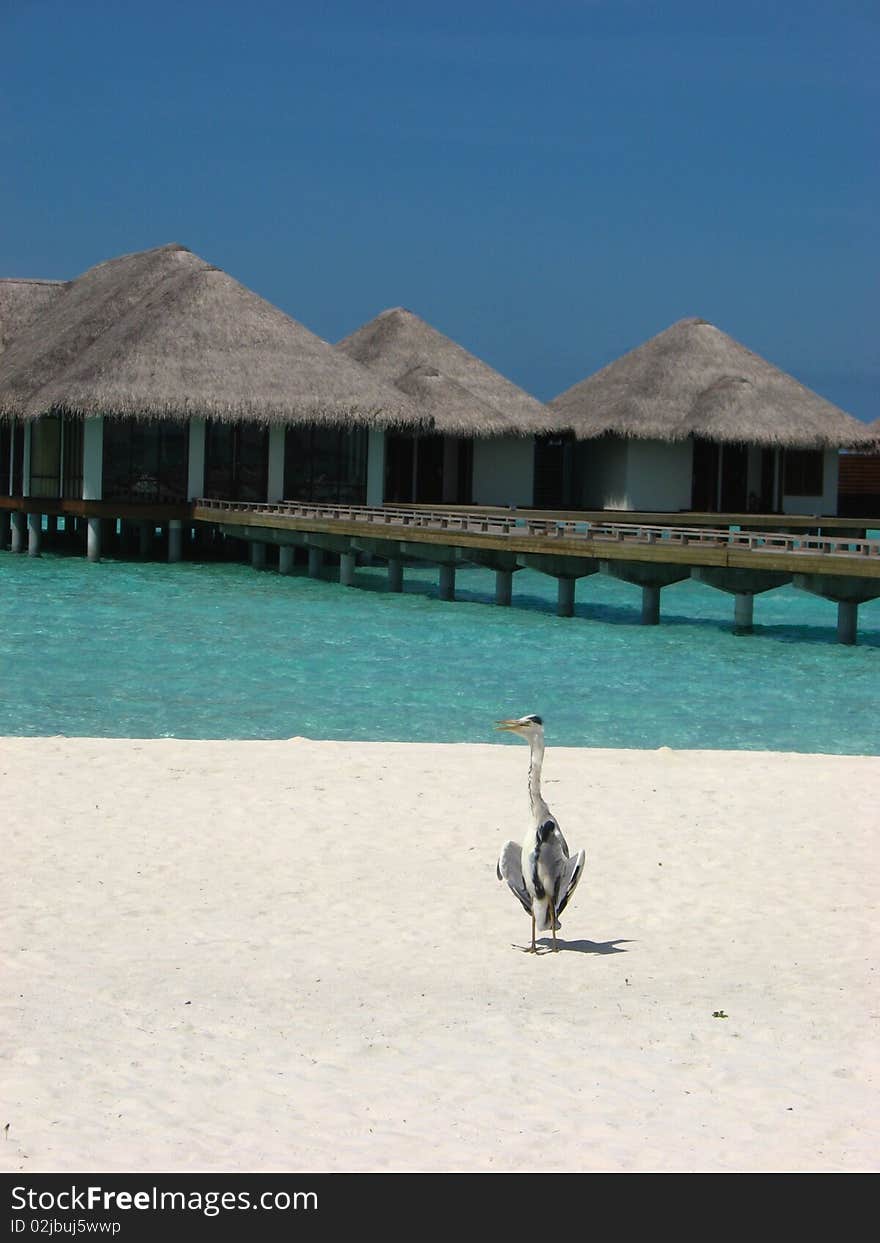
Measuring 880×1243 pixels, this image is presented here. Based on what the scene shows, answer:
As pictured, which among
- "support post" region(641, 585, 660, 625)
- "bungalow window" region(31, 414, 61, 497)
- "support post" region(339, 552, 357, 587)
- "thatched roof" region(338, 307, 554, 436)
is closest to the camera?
"support post" region(641, 585, 660, 625)

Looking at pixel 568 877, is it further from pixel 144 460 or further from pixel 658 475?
pixel 658 475

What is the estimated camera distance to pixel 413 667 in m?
19.7

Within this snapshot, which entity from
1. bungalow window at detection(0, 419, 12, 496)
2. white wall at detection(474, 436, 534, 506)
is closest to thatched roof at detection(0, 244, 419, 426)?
bungalow window at detection(0, 419, 12, 496)

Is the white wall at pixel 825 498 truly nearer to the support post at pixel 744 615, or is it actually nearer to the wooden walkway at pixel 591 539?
the wooden walkway at pixel 591 539

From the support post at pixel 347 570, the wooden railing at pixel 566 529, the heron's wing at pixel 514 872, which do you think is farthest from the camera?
the support post at pixel 347 570

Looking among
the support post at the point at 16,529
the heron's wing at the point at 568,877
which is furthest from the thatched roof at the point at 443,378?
the heron's wing at the point at 568,877

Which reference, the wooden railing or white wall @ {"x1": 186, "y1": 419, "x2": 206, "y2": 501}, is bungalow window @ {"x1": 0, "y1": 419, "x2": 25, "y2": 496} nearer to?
white wall @ {"x1": 186, "y1": 419, "x2": 206, "y2": 501}

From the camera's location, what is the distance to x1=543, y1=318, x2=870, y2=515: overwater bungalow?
40375mm

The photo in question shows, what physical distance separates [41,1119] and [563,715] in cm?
1150

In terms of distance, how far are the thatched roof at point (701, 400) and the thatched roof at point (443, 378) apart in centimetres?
156

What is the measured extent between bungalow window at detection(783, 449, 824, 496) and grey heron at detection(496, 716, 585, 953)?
35483 mm

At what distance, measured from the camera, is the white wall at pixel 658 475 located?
1602 inches
